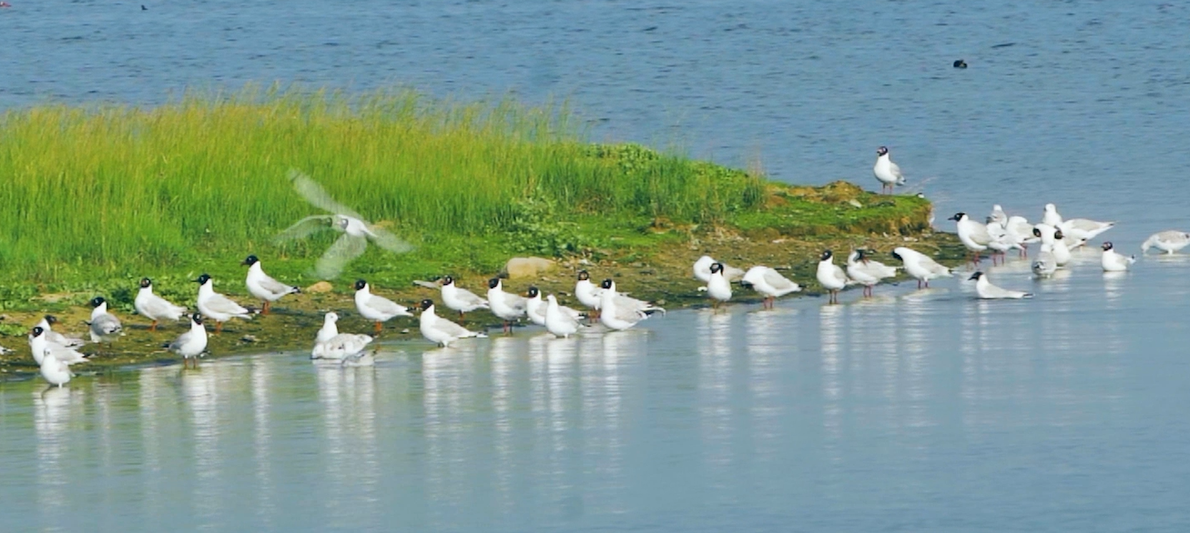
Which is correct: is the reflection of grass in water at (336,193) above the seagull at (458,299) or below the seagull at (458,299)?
above

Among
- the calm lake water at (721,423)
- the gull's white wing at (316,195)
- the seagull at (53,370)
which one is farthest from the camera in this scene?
the gull's white wing at (316,195)

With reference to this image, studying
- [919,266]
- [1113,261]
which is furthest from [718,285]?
[1113,261]

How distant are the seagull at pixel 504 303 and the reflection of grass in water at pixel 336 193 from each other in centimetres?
192

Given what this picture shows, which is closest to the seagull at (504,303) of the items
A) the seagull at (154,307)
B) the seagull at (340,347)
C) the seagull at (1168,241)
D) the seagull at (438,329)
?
the seagull at (438,329)

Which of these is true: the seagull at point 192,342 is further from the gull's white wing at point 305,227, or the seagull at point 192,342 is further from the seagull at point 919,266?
the seagull at point 919,266

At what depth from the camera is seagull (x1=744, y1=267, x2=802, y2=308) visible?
63.5ft

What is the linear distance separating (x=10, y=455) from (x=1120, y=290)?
35.4 feet

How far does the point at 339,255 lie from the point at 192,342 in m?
3.88


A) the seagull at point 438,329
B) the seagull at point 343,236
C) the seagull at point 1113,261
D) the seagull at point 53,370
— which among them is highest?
the seagull at point 343,236

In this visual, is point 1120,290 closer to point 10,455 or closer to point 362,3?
point 10,455

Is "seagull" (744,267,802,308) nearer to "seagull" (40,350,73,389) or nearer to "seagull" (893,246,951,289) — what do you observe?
"seagull" (893,246,951,289)

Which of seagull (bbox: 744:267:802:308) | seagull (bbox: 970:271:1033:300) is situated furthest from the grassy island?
seagull (bbox: 970:271:1033:300)

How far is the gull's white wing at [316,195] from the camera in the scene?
21.1 metres

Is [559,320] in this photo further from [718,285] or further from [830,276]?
[830,276]
